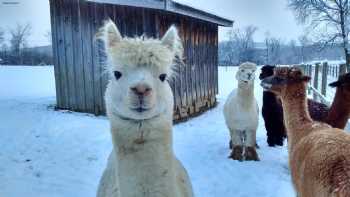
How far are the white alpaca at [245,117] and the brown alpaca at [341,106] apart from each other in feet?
6.23

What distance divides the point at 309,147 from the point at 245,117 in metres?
3.33

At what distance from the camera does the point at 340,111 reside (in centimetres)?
425

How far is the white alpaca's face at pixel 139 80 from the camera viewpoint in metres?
2.06

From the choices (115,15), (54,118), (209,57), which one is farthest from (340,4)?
(54,118)

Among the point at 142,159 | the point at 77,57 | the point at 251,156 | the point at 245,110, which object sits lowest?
the point at 251,156

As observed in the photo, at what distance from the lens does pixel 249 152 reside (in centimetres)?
613

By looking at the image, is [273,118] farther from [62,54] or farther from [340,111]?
[62,54]

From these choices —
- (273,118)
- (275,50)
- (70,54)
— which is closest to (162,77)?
(273,118)

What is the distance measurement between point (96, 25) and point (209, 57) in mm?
4382

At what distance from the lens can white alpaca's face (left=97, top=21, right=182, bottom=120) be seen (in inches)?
81.1

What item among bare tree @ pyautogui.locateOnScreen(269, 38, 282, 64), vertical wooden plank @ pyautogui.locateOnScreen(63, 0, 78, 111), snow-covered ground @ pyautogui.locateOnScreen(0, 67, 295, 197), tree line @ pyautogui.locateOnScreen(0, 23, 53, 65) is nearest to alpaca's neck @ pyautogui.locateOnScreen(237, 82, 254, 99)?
snow-covered ground @ pyautogui.locateOnScreen(0, 67, 295, 197)

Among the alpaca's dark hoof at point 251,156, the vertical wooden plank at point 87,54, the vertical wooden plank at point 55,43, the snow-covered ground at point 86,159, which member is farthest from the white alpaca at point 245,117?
the vertical wooden plank at point 55,43

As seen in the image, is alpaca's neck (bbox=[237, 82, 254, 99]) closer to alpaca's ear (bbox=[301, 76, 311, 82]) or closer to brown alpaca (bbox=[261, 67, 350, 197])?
brown alpaca (bbox=[261, 67, 350, 197])

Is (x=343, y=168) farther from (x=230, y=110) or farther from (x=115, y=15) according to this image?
(x=115, y=15)
